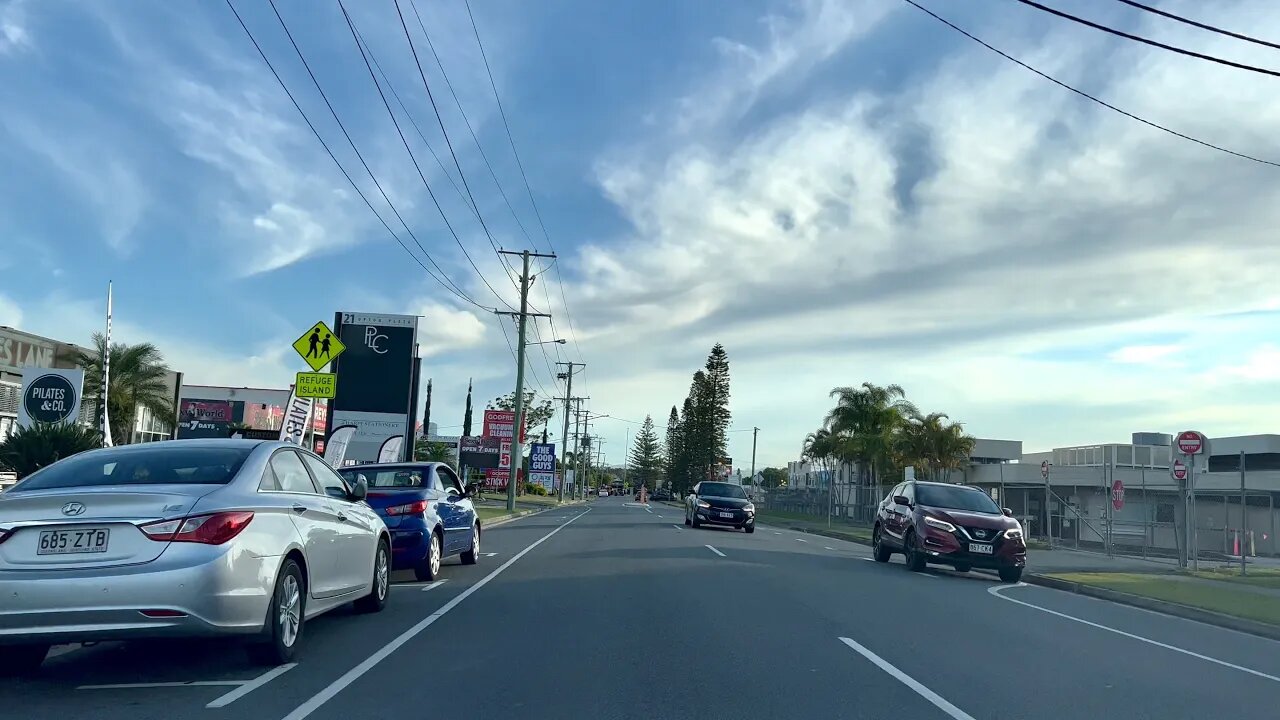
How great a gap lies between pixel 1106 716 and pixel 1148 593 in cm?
1036

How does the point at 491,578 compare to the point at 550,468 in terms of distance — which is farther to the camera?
the point at 550,468

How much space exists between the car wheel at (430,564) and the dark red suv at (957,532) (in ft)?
28.0

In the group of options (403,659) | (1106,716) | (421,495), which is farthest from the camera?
(421,495)

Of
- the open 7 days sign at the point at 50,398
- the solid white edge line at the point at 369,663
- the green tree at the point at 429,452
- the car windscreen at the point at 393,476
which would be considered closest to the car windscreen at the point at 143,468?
the solid white edge line at the point at 369,663

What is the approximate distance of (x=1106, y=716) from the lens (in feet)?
22.4

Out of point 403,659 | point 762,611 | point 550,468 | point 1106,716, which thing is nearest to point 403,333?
point 762,611

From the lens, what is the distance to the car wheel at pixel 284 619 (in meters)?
7.21

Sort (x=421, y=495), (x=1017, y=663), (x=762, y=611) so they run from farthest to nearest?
1. (x=421, y=495)
2. (x=762, y=611)
3. (x=1017, y=663)

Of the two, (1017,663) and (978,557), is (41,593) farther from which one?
(978,557)

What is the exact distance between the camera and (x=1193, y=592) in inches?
645

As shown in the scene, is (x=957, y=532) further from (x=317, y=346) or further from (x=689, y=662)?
(x=317, y=346)

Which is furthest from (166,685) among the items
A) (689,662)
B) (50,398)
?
(50,398)

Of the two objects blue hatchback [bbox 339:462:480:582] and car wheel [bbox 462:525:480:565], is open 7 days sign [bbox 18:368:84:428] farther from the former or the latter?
car wheel [bbox 462:525:480:565]

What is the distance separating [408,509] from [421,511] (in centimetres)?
17
